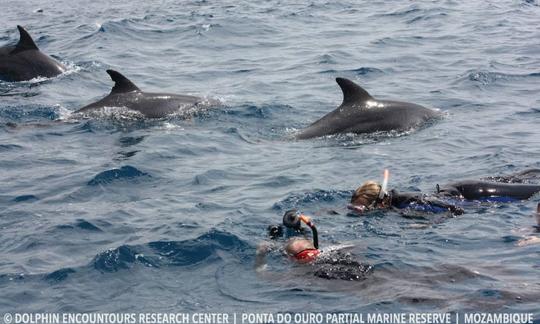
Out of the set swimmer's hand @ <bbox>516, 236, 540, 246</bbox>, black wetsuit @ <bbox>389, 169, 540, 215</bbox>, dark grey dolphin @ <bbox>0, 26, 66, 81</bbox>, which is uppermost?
black wetsuit @ <bbox>389, 169, 540, 215</bbox>

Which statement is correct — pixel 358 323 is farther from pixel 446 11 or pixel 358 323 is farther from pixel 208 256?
pixel 446 11

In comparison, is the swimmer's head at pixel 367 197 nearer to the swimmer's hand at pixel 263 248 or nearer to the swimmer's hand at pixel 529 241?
the swimmer's hand at pixel 263 248

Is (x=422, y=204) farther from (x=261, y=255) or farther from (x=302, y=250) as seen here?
(x=261, y=255)

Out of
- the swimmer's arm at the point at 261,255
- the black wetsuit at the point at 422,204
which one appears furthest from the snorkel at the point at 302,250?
the black wetsuit at the point at 422,204

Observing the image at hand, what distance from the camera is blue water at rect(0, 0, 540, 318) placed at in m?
9.55

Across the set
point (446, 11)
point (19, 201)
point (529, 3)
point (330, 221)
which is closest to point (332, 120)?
point (330, 221)

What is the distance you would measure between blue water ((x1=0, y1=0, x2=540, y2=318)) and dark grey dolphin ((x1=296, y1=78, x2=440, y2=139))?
0.31 meters

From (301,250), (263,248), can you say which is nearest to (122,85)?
(263,248)

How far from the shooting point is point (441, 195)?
12016mm

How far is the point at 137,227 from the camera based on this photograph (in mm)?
11664

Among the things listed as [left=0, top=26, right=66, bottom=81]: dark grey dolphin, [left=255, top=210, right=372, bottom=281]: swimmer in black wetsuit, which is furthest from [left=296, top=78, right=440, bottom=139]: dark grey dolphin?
[left=0, top=26, right=66, bottom=81]: dark grey dolphin

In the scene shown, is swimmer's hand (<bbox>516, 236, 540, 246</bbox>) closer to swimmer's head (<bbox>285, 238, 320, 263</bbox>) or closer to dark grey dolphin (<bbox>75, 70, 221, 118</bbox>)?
swimmer's head (<bbox>285, 238, 320, 263</bbox>)

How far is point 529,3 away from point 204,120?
20.0 meters

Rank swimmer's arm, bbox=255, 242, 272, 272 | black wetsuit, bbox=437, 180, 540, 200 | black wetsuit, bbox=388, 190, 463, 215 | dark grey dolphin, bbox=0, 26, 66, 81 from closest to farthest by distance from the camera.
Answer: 1. swimmer's arm, bbox=255, 242, 272, 272
2. black wetsuit, bbox=388, 190, 463, 215
3. black wetsuit, bbox=437, 180, 540, 200
4. dark grey dolphin, bbox=0, 26, 66, 81
